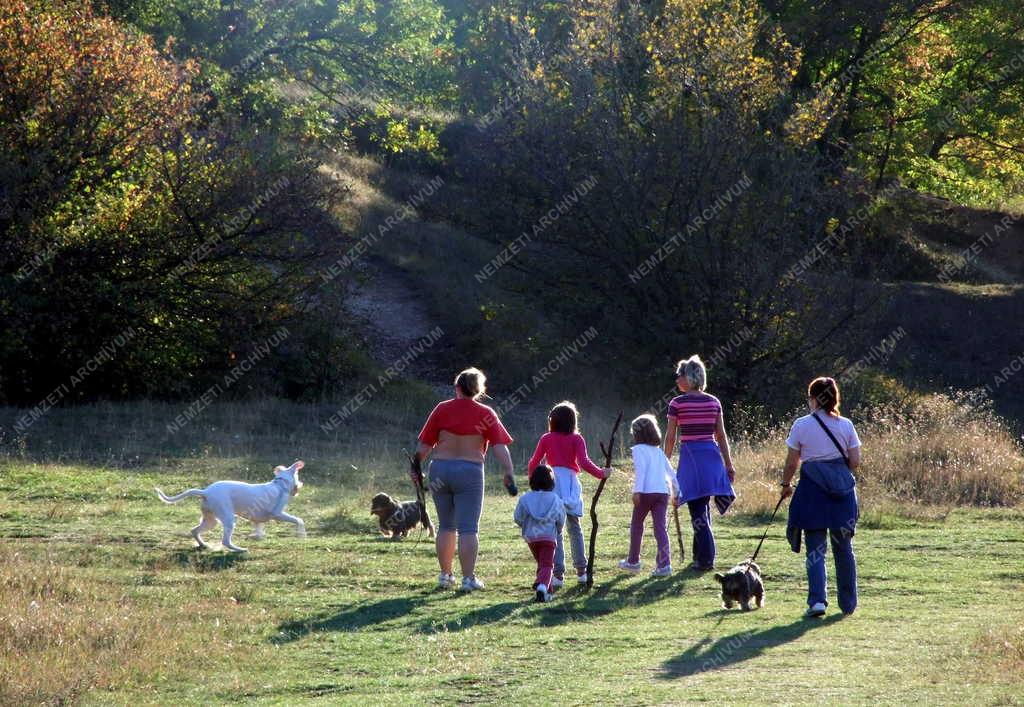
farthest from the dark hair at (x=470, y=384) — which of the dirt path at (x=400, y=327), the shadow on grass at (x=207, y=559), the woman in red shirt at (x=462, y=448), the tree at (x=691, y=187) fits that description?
the dirt path at (x=400, y=327)

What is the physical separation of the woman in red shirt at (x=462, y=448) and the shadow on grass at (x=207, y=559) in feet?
9.03

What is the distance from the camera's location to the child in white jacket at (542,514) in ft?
36.7

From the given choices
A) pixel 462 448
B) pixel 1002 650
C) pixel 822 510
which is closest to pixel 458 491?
pixel 462 448

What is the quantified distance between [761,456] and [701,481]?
27.0 feet

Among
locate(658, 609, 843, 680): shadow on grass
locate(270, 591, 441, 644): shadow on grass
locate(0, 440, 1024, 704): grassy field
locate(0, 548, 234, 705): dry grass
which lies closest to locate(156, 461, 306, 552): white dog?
locate(0, 440, 1024, 704): grassy field

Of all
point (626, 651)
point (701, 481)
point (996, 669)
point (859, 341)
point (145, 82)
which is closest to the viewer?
point (996, 669)

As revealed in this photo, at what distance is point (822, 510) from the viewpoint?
1054 cm

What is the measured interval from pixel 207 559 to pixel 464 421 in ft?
11.9

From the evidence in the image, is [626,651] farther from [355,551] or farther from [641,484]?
[355,551]

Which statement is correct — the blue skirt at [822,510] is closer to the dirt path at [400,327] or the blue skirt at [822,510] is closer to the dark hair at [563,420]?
the dark hair at [563,420]

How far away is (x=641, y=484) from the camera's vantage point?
12.1 meters

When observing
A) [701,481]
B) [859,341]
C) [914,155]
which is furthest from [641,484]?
[914,155]

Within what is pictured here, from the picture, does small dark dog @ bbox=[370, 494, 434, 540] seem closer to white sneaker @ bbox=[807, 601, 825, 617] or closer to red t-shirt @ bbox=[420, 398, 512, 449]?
red t-shirt @ bbox=[420, 398, 512, 449]

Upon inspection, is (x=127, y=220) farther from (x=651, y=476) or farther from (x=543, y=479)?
(x=543, y=479)
